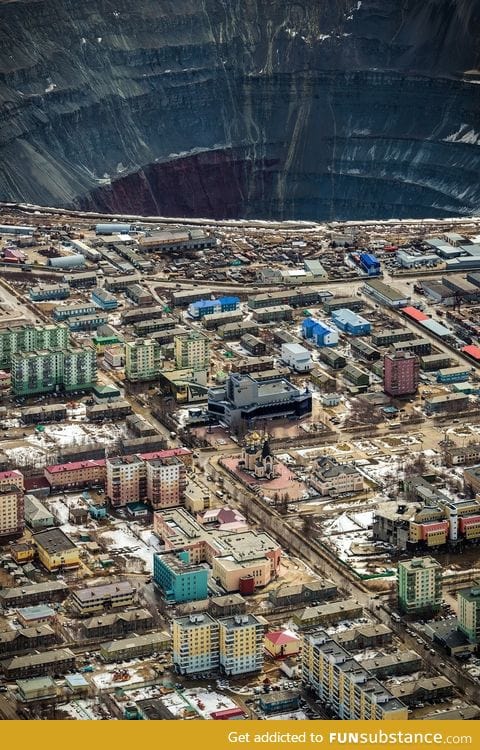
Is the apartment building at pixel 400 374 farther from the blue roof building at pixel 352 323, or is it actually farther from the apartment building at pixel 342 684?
the apartment building at pixel 342 684

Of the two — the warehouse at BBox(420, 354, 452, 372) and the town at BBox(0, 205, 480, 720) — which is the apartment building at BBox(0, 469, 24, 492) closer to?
the town at BBox(0, 205, 480, 720)

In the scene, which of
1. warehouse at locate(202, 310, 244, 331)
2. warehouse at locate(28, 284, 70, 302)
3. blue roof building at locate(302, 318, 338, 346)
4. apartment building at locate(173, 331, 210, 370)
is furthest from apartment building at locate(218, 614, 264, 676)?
warehouse at locate(28, 284, 70, 302)

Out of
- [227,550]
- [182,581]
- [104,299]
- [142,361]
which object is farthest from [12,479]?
[104,299]

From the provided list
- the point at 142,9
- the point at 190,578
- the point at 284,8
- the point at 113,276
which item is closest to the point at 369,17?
the point at 284,8

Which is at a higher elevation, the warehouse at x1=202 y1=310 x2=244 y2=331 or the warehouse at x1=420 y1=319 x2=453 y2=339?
the warehouse at x1=202 y1=310 x2=244 y2=331

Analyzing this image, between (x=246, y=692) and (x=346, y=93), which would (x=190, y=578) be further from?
(x=346, y=93)

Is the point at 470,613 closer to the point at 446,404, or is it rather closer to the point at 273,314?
the point at 446,404

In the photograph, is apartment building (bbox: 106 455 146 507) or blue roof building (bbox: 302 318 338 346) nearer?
apartment building (bbox: 106 455 146 507)
